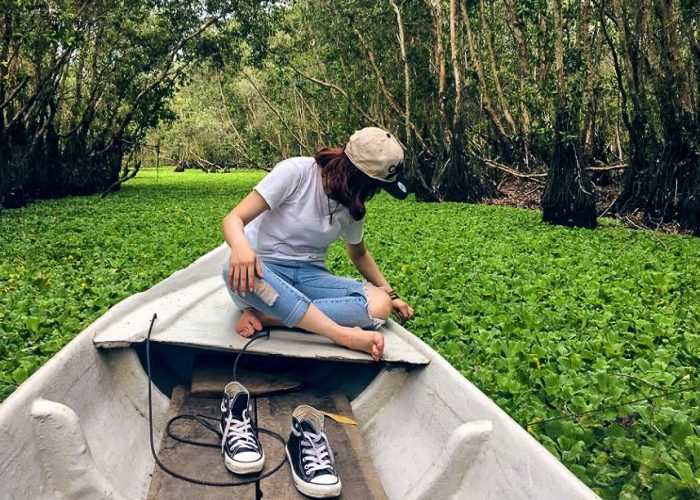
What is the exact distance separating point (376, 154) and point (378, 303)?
787 mm

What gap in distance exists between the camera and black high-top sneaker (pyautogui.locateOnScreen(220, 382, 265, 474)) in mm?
2393

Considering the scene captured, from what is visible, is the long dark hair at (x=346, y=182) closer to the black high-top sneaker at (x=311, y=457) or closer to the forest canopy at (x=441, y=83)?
the black high-top sneaker at (x=311, y=457)

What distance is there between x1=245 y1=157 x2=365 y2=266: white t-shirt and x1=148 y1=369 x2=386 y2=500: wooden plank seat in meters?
0.65

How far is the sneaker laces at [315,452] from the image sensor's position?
2330mm

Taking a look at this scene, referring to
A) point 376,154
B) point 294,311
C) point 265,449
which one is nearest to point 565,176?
point 376,154

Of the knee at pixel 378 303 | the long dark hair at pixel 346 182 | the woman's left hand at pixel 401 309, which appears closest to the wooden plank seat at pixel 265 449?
the knee at pixel 378 303

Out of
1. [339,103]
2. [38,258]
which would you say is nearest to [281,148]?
[339,103]

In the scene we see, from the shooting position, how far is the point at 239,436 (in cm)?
249

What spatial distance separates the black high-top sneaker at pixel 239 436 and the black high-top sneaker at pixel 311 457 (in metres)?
0.13

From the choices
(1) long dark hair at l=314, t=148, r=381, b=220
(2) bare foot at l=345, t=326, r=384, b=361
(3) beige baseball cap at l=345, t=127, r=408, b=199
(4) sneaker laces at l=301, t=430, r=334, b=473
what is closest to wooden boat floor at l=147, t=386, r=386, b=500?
(4) sneaker laces at l=301, t=430, r=334, b=473

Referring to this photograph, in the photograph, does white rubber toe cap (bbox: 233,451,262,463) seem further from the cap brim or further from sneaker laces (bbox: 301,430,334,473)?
the cap brim

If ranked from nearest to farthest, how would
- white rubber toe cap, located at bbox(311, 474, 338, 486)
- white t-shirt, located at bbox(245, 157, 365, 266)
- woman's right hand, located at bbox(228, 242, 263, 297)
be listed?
white rubber toe cap, located at bbox(311, 474, 338, 486) < woman's right hand, located at bbox(228, 242, 263, 297) < white t-shirt, located at bbox(245, 157, 365, 266)

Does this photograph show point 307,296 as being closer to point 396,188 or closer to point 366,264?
point 366,264

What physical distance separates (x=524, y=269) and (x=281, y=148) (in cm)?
3291
